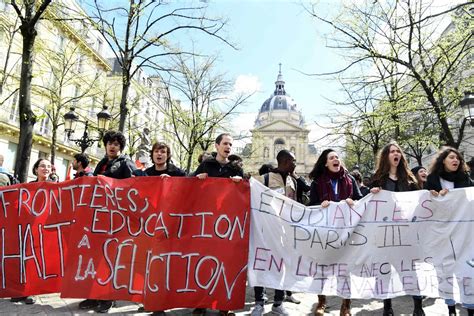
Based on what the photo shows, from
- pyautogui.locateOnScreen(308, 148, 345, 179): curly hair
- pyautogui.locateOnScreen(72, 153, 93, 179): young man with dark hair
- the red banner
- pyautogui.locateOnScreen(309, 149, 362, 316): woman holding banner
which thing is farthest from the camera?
pyautogui.locateOnScreen(72, 153, 93, 179): young man with dark hair

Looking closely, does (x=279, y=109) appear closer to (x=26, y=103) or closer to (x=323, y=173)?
(x=26, y=103)

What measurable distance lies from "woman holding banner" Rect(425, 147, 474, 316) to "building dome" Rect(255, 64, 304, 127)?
10209 cm

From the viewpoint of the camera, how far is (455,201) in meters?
3.88

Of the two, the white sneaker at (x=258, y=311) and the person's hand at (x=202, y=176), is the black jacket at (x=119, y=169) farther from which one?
the white sneaker at (x=258, y=311)

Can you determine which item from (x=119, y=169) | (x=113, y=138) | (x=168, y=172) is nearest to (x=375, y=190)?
(x=168, y=172)

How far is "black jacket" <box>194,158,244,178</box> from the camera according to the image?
13.3ft

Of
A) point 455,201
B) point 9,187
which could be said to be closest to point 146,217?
point 9,187

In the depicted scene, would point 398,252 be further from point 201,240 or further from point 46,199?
point 46,199

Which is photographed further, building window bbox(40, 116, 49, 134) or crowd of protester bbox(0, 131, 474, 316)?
building window bbox(40, 116, 49, 134)

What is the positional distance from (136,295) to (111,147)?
1.82 m

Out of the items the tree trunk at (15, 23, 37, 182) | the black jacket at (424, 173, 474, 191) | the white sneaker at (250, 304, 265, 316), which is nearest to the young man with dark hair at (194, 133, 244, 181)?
the white sneaker at (250, 304, 265, 316)

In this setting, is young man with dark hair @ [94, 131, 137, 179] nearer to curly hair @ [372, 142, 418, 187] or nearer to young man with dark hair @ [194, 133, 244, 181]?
young man with dark hair @ [194, 133, 244, 181]

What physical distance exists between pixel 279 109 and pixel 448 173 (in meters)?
106

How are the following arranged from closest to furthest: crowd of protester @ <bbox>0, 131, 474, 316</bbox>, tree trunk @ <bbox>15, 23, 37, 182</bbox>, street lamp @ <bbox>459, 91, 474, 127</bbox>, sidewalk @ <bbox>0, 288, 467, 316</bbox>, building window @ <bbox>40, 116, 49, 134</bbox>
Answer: sidewalk @ <bbox>0, 288, 467, 316</bbox> → crowd of protester @ <bbox>0, 131, 474, 316</bbox> → tree trunk @ <bbox>15, 23, 37, 182</bbox> → street lamp @ <bbox>459, 91, 474, 127</bbox> → building window @ <bbox>40, 116, 49, 134</bbox>
